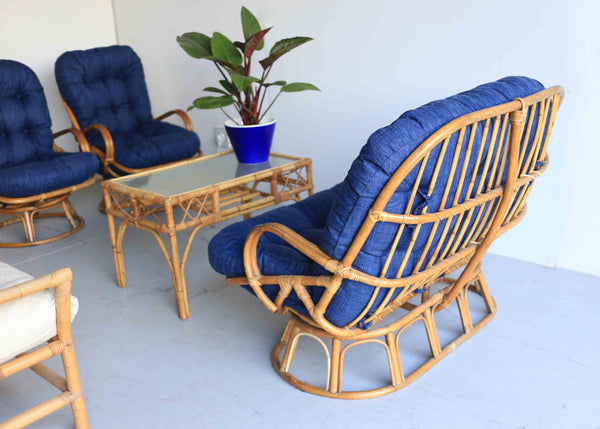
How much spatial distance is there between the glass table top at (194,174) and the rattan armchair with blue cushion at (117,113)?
750mm

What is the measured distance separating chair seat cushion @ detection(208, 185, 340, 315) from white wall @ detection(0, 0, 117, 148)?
2797 millimetres

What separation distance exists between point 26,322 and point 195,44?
60.9 inches

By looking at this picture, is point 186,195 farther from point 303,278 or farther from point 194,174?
point 303,278

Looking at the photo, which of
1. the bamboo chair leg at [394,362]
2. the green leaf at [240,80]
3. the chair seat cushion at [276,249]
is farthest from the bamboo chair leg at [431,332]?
the green leaf at [240,80]

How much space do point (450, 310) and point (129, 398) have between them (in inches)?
49.3

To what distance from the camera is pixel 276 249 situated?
1.90 meters

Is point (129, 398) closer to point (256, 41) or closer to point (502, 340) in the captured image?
point (502, 340)

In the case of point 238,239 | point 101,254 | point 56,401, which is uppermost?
point 238,239

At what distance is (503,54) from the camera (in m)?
2.66

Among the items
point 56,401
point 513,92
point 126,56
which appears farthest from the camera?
point 126,56

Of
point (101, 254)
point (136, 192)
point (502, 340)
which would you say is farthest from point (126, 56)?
point (502, 340)

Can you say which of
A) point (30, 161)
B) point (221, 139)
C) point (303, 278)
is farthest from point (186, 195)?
point (221, 139)

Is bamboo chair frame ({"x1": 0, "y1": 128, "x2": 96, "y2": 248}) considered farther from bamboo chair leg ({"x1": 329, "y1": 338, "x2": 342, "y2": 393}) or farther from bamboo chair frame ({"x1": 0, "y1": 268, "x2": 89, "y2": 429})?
bamboo chair leg ({"x1": 329, "y1": 338, "x2": 342, "y2": 393})

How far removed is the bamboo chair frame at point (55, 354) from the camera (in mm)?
1469
